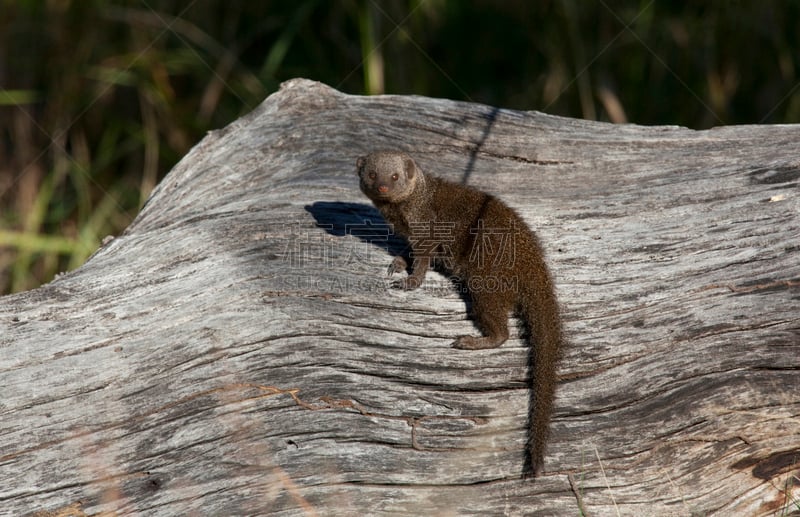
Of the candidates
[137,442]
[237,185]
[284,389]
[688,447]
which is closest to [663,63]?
[237,185]

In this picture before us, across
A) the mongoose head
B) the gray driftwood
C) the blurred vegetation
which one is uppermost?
the blurred vegetation

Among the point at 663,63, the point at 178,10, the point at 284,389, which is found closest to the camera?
the point at 284,389

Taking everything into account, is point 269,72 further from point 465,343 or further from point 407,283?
point 465,343

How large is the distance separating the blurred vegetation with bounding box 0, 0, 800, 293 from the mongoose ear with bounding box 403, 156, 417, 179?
97.2 inches

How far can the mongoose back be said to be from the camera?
10.1ft

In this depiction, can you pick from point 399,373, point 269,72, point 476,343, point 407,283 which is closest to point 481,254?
point 407,283

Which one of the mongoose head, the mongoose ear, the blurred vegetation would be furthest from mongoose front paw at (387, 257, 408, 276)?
the blurred vegetation

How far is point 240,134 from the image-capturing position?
457 cm

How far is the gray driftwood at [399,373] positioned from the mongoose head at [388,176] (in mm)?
273

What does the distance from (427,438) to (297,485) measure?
503mm

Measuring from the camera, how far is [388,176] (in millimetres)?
3857

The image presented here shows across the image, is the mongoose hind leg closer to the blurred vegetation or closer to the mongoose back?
the mongoose back

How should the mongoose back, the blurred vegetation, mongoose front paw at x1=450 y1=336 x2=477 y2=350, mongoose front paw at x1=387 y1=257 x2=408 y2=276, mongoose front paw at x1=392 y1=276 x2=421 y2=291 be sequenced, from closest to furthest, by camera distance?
the mongoose back < mongoose front paw at x1=450 y1=336 x2=477 y2=350 < mongoose front paw at x1=392 y1=276 x2=421 y2=291 < mongoose front paw at x1=387 y1=257 x2=408 y2=276 < the blurred vegetation

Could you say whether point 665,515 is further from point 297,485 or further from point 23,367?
point 23,367
